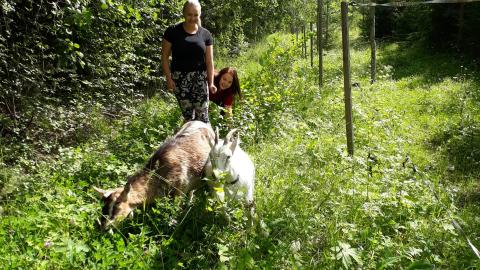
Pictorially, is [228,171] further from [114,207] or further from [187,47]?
[187,47]

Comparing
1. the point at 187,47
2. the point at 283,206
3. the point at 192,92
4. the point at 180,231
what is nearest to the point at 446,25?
the point at 192,92

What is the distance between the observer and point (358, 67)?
567 inches

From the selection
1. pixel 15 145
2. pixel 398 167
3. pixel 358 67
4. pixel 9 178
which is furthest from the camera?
pixel 358 67

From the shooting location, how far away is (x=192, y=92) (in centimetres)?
490

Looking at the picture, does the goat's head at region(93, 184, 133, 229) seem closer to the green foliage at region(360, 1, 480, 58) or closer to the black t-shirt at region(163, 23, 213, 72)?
the black t-shirt at region(163, 23, 213, 72)

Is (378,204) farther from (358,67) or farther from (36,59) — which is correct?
(358,67)

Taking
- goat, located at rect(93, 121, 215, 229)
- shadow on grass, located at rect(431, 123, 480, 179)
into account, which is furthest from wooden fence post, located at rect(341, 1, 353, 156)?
goat, located at rect(93, 121, 215, 229)

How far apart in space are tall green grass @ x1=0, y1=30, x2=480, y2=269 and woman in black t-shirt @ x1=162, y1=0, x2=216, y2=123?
2.45 ft

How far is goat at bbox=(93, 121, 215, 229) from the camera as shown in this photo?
325cm

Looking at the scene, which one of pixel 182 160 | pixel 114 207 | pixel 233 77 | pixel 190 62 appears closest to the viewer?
pixel 114 207

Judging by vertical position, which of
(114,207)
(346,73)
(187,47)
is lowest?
(114,207)

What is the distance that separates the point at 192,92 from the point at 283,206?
2078 mm

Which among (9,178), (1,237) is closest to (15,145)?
(9,178)

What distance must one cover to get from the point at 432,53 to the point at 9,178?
52.0 feet
